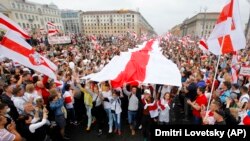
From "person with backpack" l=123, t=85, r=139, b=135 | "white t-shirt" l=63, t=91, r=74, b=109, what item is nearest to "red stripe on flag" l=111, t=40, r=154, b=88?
"person with backpack" l=123, t=85, r=139, b=135

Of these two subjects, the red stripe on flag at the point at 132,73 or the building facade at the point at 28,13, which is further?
the building facade at the point at 28,13

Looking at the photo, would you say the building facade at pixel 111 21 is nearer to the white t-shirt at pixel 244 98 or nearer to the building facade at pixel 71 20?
the building facade at pixel 71 20

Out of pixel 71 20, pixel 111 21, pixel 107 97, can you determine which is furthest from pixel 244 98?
pixel 71 20

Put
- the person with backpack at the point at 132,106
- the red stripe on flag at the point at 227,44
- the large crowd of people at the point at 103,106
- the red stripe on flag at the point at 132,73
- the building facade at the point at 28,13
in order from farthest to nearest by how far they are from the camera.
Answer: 1. the building facade at the point at 28,13
2. the person with backpack at the point at 132,106
3. the red stripe on flag at the point at 132,73
4. the red stripe on flag at the point at 227,44
5. the large crowd of people at the point at 103,106

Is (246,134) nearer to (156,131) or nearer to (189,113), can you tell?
(156,131)

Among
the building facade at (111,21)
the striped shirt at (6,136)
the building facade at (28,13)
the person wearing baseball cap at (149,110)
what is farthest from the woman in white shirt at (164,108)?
the building facade at (111,21)

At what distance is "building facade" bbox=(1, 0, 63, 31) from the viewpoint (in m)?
61.5

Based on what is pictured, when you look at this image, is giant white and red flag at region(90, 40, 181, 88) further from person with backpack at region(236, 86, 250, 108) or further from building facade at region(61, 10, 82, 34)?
building facade at region(61, 10, 82, 34)

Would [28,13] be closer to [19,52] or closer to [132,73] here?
[19,52]

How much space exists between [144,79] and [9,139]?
303 centimetres

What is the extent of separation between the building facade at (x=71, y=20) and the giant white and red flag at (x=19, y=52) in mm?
118634

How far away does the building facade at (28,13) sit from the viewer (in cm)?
6152

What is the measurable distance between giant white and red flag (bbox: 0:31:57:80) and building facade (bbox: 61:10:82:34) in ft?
389

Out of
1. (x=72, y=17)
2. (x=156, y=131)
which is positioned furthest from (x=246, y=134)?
(x=72, y=17)
